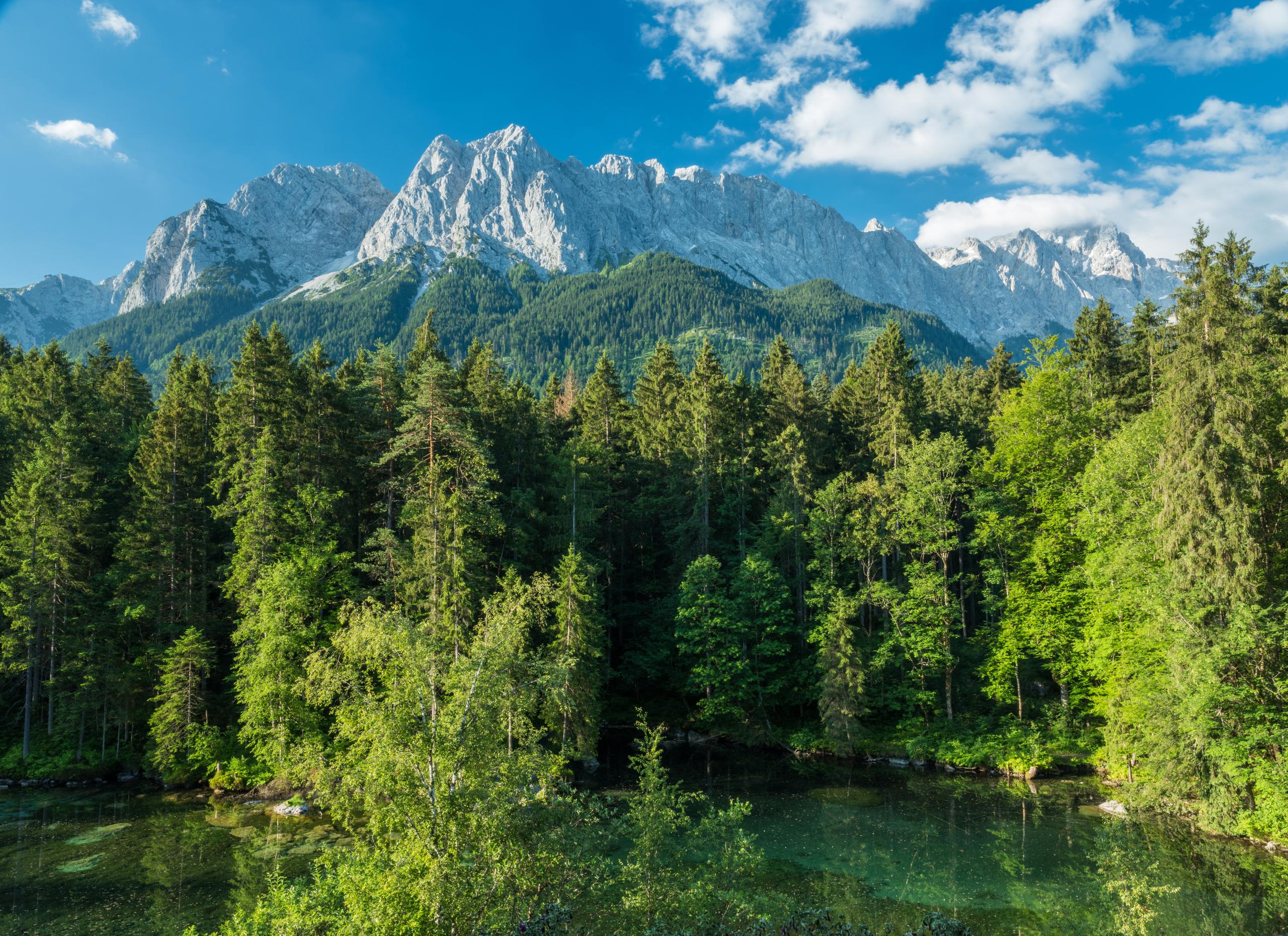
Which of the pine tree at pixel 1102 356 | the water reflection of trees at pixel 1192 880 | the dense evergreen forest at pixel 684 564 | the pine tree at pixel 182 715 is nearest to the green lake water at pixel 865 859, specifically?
the water reflection of trees at pixel 1192 880

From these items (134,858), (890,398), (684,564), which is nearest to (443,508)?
(134,858)

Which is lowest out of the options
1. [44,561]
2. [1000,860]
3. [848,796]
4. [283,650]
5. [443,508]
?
[848,796]

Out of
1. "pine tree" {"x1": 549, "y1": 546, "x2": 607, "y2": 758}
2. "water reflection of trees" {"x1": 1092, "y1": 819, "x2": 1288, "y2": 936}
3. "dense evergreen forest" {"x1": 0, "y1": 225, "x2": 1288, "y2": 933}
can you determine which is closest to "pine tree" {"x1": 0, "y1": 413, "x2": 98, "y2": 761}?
"dense evergreen forest" {"x1": 0, "y1": 225, "x2": 1288, "y2": 933}

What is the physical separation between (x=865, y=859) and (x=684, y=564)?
23312 millimetres

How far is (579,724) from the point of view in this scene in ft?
114

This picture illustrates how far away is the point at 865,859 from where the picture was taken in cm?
2436

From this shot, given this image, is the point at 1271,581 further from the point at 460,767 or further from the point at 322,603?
the point at 322,603

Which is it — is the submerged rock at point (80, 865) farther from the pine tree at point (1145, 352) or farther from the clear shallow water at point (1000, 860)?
the pine tree at point (1145, 352)

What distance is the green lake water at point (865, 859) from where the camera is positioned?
64.4 ft

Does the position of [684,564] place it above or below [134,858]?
above

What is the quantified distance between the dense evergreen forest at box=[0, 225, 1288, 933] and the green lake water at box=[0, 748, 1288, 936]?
6.78ft

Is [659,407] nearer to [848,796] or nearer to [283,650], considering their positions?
[848,796]

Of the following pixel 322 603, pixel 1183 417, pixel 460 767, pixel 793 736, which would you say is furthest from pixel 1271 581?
pixel 322 603

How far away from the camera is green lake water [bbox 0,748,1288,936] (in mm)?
19625
